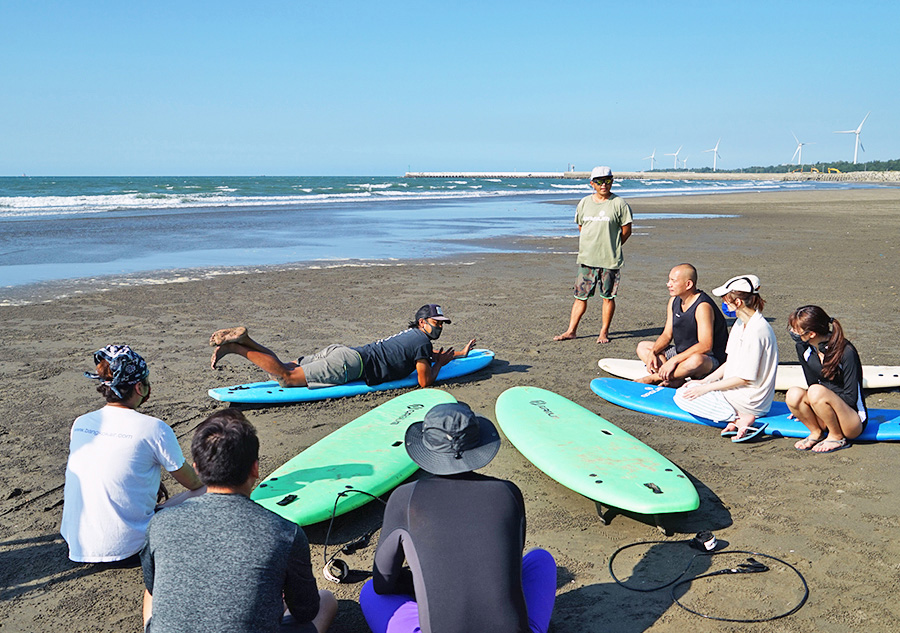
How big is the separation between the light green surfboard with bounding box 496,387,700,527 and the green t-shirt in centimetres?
277

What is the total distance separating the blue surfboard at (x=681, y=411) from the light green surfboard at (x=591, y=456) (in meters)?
0.69

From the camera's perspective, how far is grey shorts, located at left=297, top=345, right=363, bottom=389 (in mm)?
5992

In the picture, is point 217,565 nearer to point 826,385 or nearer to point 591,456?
point 591,456

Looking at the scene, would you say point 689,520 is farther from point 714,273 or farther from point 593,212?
point 714,273

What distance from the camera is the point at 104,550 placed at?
131 inches

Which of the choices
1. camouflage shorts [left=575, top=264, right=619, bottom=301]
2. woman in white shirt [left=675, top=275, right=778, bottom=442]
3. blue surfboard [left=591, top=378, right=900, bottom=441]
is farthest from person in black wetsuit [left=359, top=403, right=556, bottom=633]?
camouflage shorts [left=575, top=264, right=619, bottom=301]

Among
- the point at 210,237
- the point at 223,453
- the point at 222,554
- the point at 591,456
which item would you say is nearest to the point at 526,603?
the point at 222,554

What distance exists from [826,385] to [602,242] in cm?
349

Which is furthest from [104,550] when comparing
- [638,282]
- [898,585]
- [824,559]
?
[638,282]

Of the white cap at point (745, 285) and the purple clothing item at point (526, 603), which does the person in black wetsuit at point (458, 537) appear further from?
the white cap at point (745, 285)

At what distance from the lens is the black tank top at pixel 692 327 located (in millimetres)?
5871

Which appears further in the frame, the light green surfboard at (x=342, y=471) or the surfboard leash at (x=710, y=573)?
the light green surfboard at (x=342, y=471)

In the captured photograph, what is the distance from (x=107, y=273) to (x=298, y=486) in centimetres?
1043

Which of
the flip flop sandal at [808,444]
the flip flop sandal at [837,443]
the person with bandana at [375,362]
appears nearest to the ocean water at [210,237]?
the person with bandana at [375,362]
